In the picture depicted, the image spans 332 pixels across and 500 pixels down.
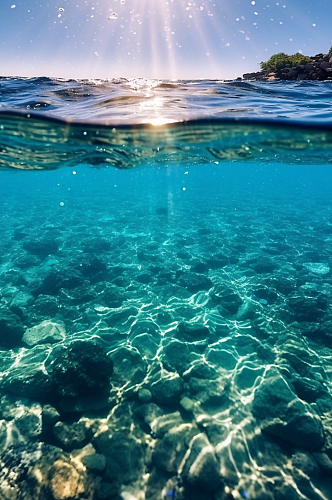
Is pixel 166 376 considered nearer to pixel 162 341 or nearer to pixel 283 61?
pixel 162 341

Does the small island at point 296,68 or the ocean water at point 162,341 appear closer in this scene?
the ocean water at point 162,341

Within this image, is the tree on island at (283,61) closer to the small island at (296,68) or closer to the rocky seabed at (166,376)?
the small island at (296,68)

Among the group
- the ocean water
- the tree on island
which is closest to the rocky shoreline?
the tree on island

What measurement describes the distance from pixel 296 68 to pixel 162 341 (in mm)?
15975

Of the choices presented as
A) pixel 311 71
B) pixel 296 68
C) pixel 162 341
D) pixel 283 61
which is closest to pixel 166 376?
pixel 162 341

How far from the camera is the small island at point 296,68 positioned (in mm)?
12695

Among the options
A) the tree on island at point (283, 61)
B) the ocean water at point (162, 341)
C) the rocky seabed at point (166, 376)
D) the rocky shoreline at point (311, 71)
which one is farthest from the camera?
the tree on island at point (283, 61)

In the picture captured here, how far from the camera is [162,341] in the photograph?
32.7 ft

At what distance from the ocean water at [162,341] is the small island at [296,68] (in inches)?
87.2

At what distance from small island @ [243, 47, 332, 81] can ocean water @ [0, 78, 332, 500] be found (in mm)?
2214

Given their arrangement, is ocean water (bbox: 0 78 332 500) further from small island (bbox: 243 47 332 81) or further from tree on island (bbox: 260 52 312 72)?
tree on island (bbox: 260 52 312 72)

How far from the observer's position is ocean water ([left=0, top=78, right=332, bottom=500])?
6254 mm

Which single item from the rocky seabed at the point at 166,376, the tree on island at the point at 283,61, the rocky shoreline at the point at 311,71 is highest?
the tree on island at the point at 283,61

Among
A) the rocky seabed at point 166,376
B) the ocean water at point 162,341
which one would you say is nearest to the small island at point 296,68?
the ocean water at point 162,341
